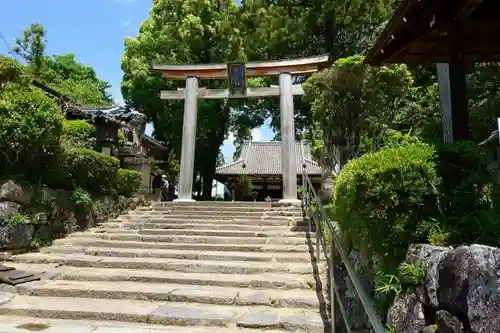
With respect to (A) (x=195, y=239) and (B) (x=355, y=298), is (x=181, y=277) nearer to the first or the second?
(A) (x=195, y=239)

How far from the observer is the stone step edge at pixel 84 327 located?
11.4 ft

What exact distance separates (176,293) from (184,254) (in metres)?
1.64

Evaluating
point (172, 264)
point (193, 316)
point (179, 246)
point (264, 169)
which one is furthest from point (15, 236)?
point (264, 169)

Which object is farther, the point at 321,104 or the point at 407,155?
the point at 321,104

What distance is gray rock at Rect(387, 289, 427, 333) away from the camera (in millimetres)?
2203

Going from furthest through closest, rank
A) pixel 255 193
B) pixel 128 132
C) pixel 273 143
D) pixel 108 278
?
pixel 273 143, pixel 255 193, pixel 128 132, pixel 108 278

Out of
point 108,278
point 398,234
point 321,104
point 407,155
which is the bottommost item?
point 108,278

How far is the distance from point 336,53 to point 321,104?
32.0 feet

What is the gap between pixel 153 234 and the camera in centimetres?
720

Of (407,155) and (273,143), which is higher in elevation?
(273,143)

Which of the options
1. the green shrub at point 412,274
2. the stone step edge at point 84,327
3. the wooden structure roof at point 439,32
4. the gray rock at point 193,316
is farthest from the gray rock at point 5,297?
the wooden structure roof at point 439,32

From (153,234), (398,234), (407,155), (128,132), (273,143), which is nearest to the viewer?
(398,234)

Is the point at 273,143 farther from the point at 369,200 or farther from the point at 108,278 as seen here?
the point at 369,200

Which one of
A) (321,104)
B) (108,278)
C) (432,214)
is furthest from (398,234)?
(321,104)
